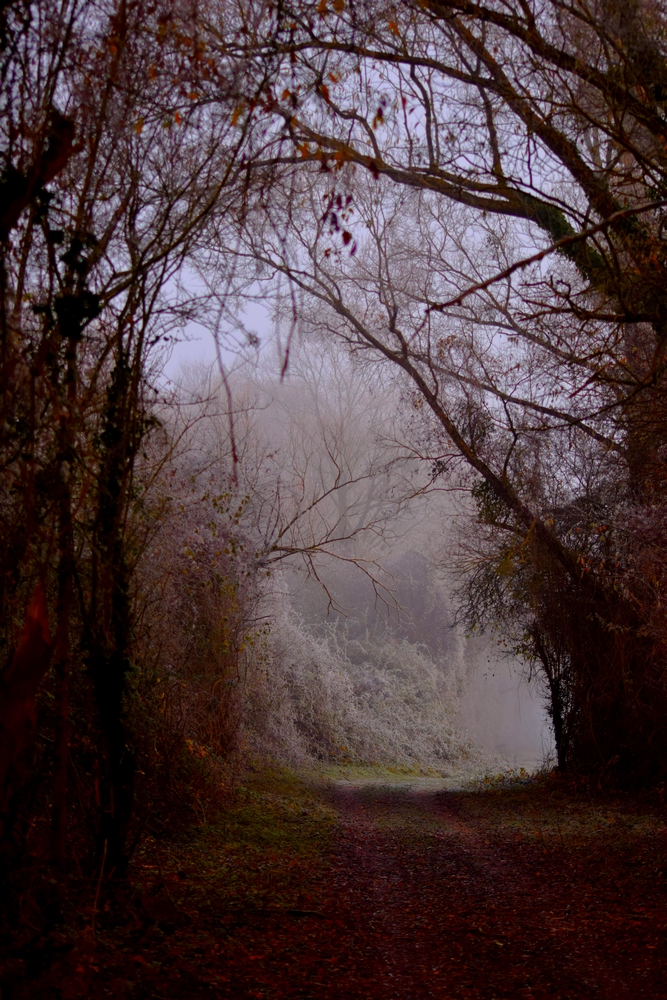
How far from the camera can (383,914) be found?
18.2 ft

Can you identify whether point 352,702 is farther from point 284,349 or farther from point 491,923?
point 491,923

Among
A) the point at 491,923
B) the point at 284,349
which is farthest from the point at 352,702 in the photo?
the point at 491,923

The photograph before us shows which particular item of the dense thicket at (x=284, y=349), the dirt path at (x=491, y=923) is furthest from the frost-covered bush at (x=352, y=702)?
the dirt path at (x=491, y=923)

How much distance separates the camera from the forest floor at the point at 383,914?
13.1 ft

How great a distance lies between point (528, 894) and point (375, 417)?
2023 cm

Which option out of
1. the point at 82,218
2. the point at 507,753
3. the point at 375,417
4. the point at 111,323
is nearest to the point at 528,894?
the point at 111,323

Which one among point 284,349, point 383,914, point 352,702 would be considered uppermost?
point 284,349

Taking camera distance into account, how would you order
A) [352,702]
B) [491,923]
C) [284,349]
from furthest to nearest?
[352,702]
[284,349]
[491,923]

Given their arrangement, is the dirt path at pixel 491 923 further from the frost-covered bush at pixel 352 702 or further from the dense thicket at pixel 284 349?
the frost-covered bush at pixel 352 702

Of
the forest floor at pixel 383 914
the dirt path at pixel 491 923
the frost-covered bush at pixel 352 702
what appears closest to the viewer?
the forest floor at pixel 383 914

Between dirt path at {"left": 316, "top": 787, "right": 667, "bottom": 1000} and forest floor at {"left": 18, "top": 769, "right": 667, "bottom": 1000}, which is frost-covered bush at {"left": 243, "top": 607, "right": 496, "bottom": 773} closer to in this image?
forest floor at {"left": 18, "top": 769, "right": 667, "bottom": 1000}

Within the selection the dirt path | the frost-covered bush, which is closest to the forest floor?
the dirt path

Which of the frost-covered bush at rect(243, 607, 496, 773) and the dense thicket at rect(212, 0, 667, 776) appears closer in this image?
the dense thicket at rect(212, 0, 667, 776)

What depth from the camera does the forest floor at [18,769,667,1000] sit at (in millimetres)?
3979
